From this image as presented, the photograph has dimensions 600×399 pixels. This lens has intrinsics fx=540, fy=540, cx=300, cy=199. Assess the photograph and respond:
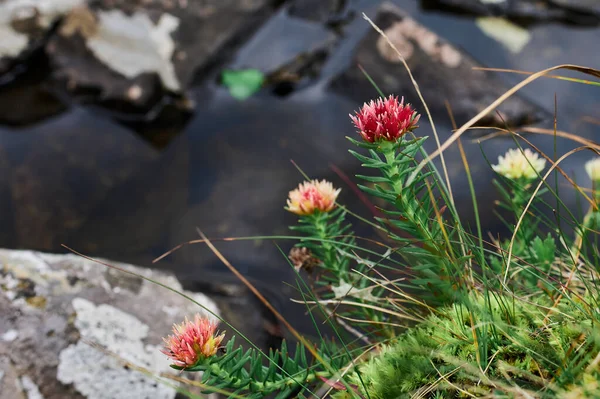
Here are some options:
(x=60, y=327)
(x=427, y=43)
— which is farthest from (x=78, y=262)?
(x=427, y=43)

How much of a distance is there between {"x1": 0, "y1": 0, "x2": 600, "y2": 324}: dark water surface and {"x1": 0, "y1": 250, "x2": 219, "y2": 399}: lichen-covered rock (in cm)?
56

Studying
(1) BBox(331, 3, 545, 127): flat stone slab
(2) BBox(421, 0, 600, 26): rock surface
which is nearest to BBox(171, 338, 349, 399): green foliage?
(1) BBox(331, 3, 545, 127): flat stone slab

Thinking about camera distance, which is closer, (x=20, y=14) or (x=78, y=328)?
(x=78, y=328)

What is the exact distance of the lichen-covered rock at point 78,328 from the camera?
1.67 meters

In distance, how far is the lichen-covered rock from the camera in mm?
1673

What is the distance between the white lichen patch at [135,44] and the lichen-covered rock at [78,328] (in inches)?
66.7

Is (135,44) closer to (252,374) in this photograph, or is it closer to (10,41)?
(10,41)

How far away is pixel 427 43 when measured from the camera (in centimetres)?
315

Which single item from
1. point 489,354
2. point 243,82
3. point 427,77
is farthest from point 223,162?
point 489,354

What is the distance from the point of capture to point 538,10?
3.36 m

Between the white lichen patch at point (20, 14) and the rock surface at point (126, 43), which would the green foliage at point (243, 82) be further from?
the white lichen patch at point (20, 14)

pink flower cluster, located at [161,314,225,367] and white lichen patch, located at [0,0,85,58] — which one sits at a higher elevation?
pink flower cluster, located at [161,314,225,367]

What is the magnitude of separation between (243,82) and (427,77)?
3.68 ft

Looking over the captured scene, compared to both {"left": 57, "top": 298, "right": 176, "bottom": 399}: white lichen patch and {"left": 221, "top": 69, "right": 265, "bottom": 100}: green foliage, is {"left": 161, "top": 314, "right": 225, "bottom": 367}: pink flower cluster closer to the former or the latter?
{"left": 57, "top": 298, "right": 176, "bottom": 399}: white lichen patch
